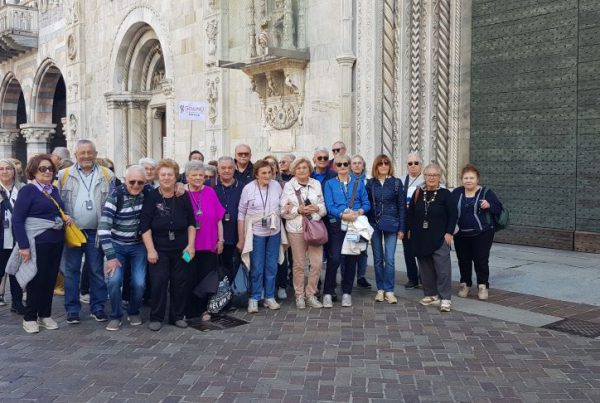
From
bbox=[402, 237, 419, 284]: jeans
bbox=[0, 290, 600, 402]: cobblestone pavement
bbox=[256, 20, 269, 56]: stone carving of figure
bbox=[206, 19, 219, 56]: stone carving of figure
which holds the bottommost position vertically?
bbox=[0, 290, 600, 402]: cobblestone pavement

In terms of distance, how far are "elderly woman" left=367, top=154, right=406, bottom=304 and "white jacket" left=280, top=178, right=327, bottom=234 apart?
63cm

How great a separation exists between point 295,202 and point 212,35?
356 inches

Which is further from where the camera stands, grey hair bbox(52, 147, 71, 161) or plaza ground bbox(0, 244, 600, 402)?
grey hair bbox(52, 147, 71, 161)

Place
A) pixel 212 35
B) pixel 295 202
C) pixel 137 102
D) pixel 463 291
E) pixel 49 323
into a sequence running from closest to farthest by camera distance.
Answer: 1. pixel 49 323
2. pixel 295 202
3. pixel 463 291
4. pixel 212 35
5. pixel 137 102

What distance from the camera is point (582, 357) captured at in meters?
5.02

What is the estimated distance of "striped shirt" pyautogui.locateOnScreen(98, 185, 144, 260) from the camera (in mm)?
5992

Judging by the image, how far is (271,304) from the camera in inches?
267

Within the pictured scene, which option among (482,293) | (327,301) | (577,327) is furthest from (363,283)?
(577,327)

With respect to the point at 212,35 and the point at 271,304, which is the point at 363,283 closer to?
the point at 271,304

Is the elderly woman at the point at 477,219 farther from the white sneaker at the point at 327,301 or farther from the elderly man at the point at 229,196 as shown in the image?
the elderly man at the point at 229,196

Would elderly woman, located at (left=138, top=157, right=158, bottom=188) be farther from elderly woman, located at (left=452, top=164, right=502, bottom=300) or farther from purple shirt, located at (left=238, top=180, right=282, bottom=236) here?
elderly woman, located at (left=452, top=164, right=502, bottom=300)

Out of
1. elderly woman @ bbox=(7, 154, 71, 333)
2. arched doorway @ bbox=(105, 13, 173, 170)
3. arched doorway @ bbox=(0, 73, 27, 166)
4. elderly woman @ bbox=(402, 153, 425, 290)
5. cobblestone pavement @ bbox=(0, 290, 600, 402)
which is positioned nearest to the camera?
cobblestone pavement @ bbox=(0, 290, 600, 402)

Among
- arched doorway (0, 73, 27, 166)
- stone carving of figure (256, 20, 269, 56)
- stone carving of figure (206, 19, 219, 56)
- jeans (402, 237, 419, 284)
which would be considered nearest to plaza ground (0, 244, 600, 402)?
jeans (402, 237, 419, 284)

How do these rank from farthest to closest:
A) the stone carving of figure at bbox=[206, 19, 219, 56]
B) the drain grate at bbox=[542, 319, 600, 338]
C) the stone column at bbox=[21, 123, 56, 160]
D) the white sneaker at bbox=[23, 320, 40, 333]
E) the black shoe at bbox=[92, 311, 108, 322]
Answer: the stone column at bbox=[21, 123, 56, 160], the stone carving of figure at bbox=[206, 19, 219, 56], the black shoe at bbox=[92, 311, 108, 322], the white sneaker at bbox=[23, 320, 40, 333], the drain grate at bbox=[542, 319, 600, 338]
